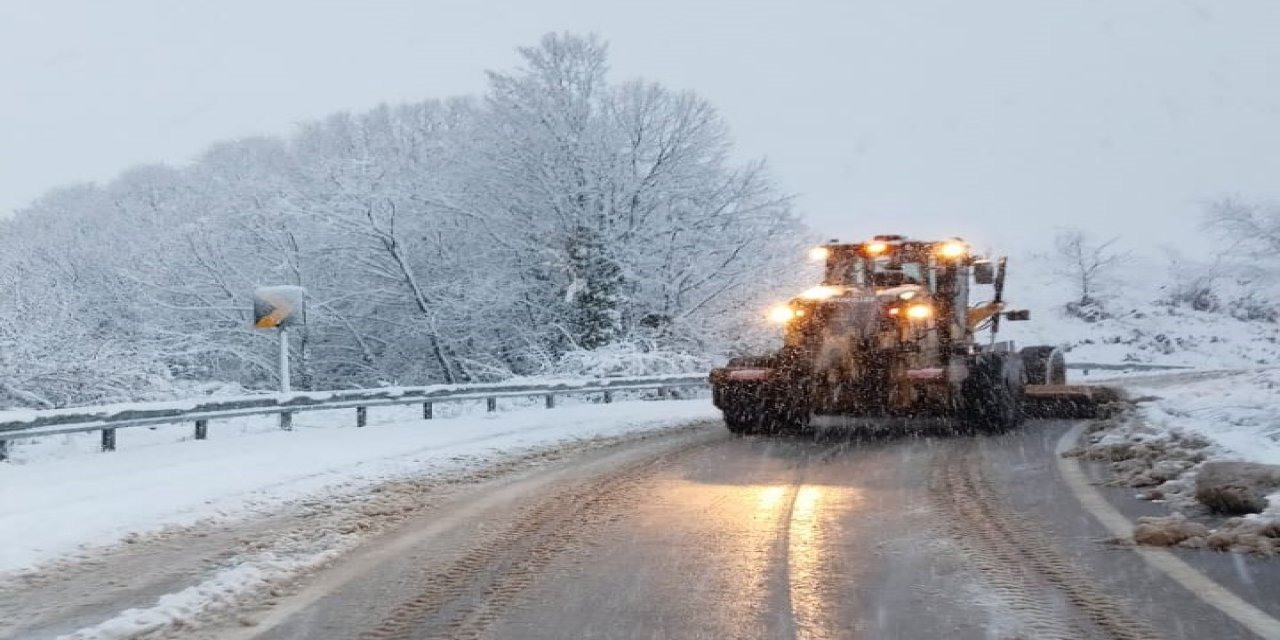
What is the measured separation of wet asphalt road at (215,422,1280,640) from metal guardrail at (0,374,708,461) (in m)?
5.78

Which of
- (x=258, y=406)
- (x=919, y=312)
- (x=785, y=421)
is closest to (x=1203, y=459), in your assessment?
(x=919, y=312)

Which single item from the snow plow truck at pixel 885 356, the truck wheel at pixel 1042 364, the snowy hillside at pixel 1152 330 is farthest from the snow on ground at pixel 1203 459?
the snowy hillside at pixel 1152 330

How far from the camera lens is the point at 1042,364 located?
19703 millimetres

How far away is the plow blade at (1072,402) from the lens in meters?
16.3

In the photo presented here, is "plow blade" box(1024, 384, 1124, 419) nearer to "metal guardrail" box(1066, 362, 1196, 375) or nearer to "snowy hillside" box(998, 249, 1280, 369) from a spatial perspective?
"metal guardrail" box(1066, 362, 1196, 375)

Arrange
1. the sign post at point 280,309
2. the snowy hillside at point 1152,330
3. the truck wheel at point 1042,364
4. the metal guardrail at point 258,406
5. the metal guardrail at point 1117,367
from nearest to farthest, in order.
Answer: the metal guardrail at point 258,406
the sign post at point 280,309
the truck wheel at point 1042,364
the metal guardrail at point 1117,367
the snowy hillside at point 1152,330

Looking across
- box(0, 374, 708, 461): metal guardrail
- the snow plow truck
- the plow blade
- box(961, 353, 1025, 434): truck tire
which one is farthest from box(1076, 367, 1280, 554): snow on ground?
box(0, 374, 708, 461): metal guardrail

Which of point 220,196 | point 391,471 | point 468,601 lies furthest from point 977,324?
point 220,196

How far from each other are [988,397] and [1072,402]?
9.50ft

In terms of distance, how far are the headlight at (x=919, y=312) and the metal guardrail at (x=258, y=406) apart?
783 cm

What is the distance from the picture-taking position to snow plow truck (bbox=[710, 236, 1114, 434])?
14.1 m

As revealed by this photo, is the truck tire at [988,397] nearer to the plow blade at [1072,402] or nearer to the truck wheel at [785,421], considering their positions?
the plow blade at [1072,402]

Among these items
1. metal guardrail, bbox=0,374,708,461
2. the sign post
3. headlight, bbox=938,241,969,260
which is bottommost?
metal guardrail, bbox=0,374,708,461

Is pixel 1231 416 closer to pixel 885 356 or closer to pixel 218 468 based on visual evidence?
pixel 885 356
